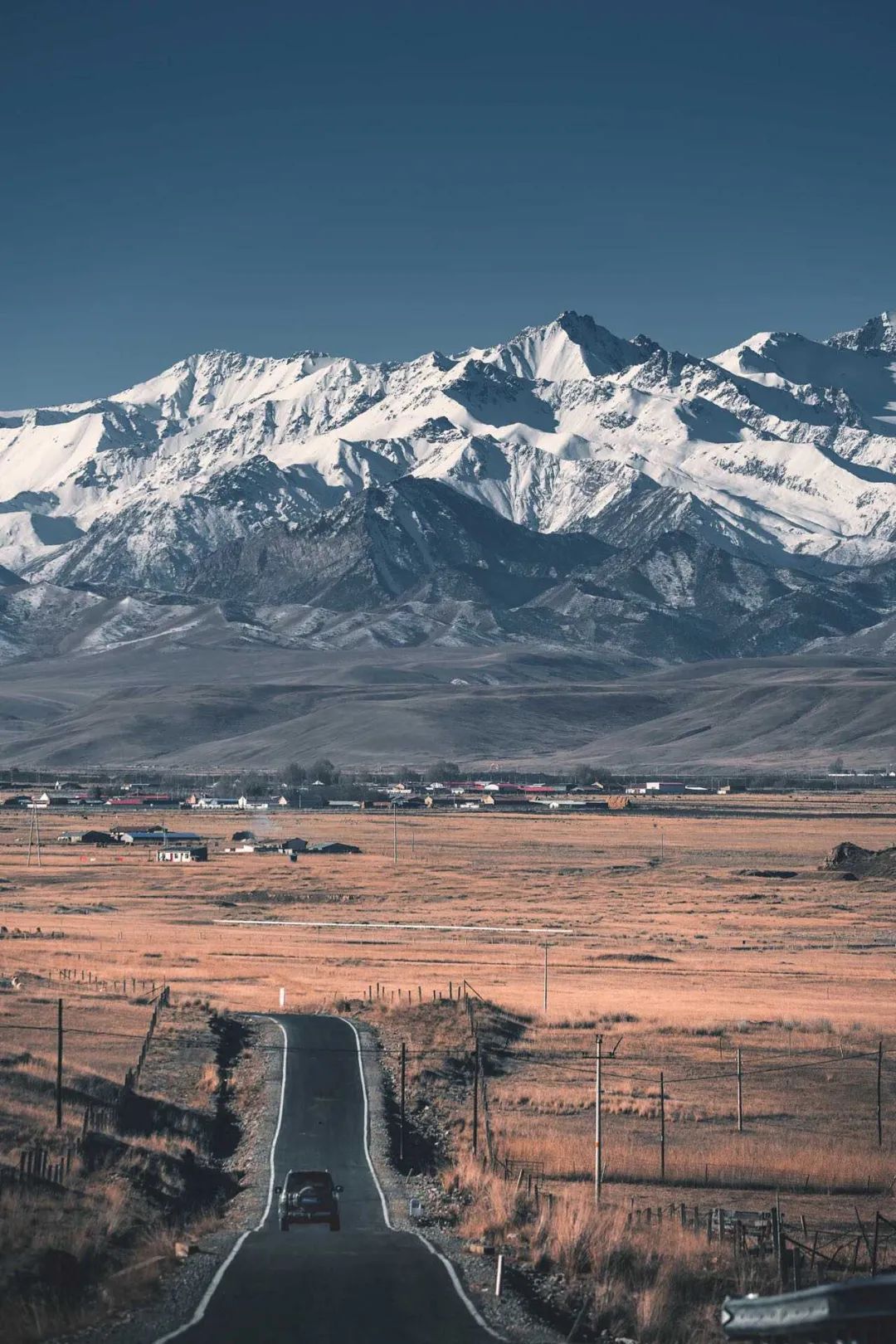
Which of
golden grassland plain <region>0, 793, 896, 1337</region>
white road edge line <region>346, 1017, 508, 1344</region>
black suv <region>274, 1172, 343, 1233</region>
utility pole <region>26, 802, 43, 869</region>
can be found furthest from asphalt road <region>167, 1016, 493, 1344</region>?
utility pole <region>26, 802, 43, 869</region>

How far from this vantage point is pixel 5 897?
360ft

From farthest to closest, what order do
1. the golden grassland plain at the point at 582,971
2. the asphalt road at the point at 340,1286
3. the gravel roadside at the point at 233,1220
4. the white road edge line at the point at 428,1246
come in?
1. the golden grassland plain at the point at 582,971
2. the white road edge line at the point at 428,1246
3. the gravel roadside at the point at 233,1220
4. the asphalt road at the point at 340,1286

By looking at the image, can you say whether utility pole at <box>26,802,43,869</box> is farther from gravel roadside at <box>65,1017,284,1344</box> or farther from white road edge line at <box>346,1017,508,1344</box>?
white road edge line at <box>346,1017,508,1344</box>

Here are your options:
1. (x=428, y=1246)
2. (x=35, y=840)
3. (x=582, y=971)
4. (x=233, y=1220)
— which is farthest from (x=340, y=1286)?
(x=35, y=840)

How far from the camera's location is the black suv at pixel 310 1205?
30.6m

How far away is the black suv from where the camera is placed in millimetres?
30609

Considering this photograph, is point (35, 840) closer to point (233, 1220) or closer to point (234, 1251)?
point (233, 1220)

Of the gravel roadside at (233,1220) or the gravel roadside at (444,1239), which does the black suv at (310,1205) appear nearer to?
the gravel roadside at (233,1220)

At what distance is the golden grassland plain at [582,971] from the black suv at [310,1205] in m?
6.18

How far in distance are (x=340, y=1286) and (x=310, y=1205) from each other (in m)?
4.94

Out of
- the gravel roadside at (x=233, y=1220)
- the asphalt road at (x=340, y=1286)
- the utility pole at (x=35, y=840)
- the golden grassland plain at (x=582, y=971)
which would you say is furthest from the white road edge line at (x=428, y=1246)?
the utility pole at (x=35, y=840)

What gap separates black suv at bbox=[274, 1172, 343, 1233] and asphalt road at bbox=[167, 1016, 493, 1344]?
0.67ft

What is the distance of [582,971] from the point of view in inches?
2913

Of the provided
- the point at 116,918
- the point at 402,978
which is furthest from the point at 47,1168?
the point at 116,918
